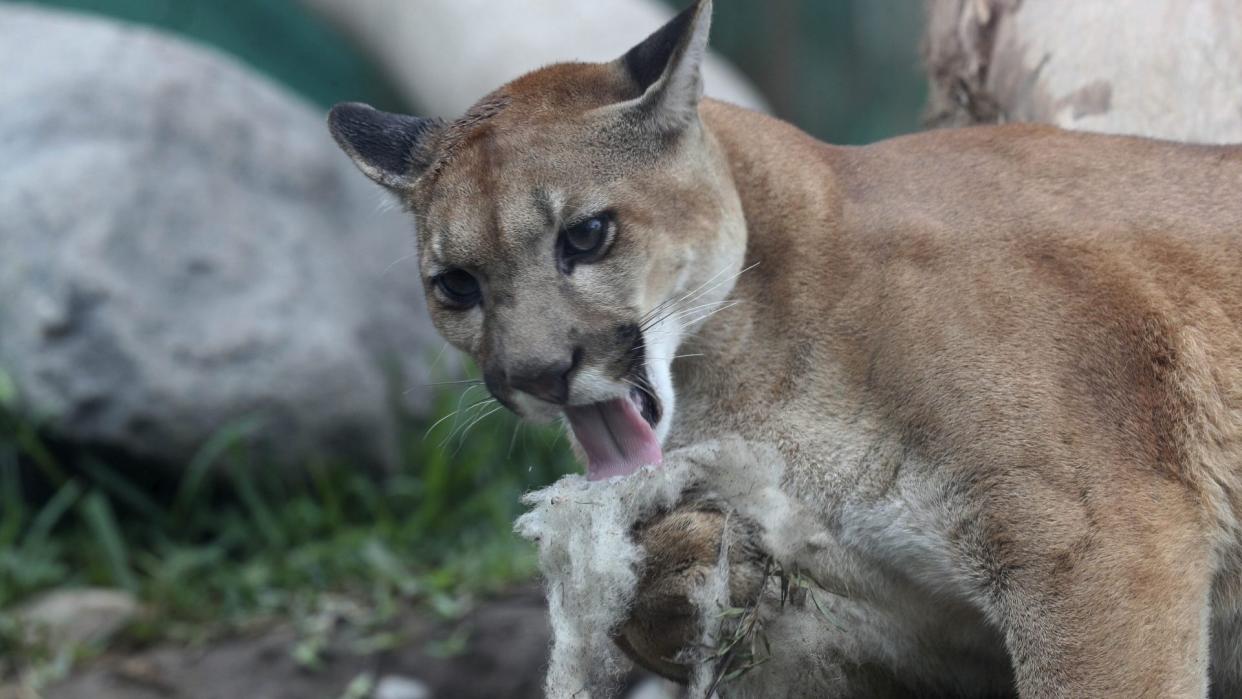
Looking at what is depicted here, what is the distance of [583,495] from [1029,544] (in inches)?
35.0

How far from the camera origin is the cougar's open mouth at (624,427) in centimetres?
298

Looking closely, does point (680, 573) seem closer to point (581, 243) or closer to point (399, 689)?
point (581, 243)

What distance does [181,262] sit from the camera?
6684mm

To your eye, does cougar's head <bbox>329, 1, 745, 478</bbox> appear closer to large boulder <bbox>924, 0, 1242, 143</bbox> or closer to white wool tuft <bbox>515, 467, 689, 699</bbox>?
white wool tuft <bbox>515, 467, 689, 699</bbox>

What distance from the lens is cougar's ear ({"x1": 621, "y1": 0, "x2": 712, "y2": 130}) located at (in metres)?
3.07

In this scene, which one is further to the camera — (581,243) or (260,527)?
(260,527)

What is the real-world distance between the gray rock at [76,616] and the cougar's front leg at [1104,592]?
4.36 meters

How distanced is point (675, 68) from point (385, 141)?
768 mm

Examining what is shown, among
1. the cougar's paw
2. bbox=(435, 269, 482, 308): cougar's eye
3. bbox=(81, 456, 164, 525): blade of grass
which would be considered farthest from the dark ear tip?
bbox=(81, 456, 164, 525): blade of grass

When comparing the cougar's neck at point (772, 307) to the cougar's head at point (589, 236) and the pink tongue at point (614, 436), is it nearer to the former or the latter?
the cougar's head at point (589, 236)

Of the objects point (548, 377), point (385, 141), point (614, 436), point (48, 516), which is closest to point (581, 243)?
point (548, 377)

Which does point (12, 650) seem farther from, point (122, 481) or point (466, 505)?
point (466, 505)

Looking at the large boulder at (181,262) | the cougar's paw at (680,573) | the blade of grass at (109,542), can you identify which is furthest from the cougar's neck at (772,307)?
the blade of grass at (109,542)

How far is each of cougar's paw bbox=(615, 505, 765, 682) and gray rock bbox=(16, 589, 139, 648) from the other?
12.1 ft
